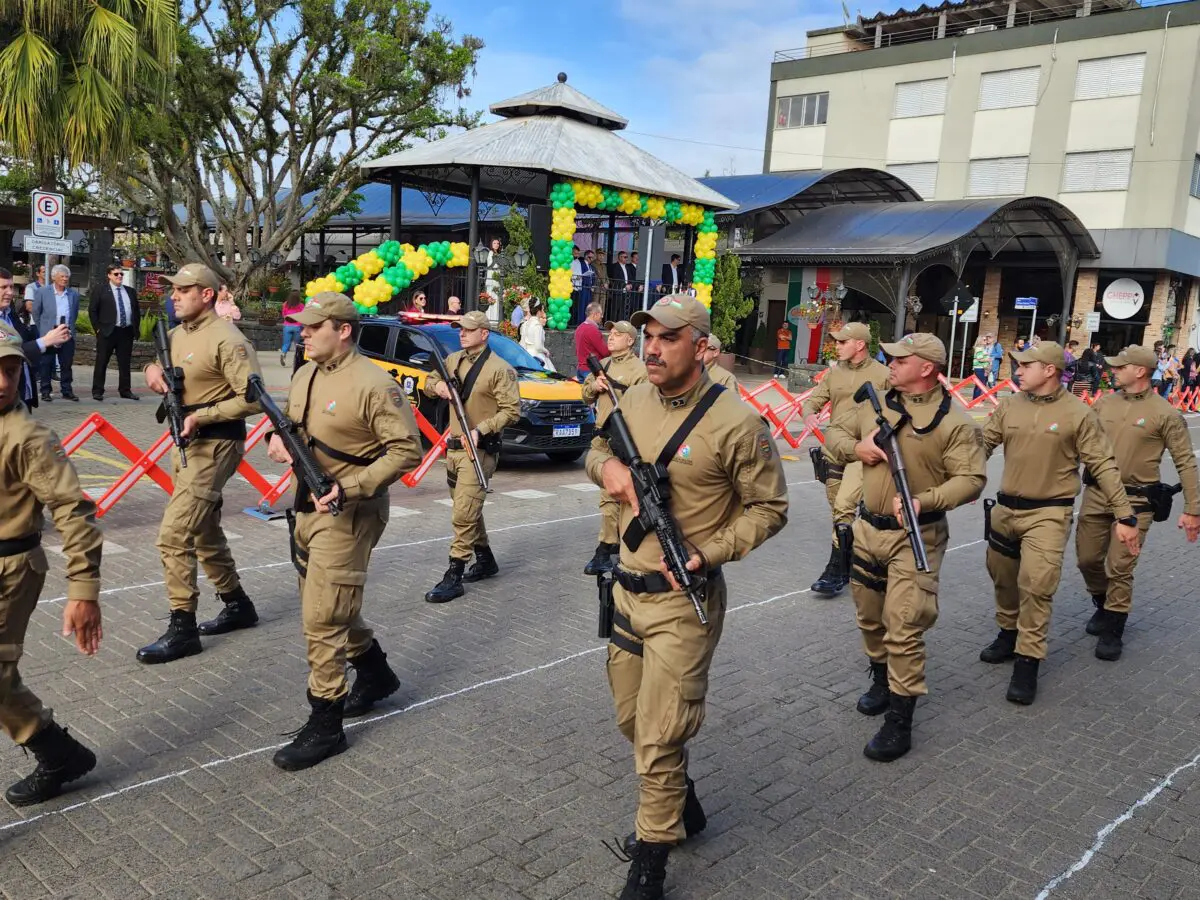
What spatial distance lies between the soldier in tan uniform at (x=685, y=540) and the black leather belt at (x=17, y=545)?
2089mm

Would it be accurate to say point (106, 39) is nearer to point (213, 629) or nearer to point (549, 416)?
point (549, 416)

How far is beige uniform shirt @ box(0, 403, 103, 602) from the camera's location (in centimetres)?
338

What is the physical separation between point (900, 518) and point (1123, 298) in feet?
115

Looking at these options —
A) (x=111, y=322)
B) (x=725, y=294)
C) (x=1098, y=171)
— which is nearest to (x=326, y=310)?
(x=111, y=322)

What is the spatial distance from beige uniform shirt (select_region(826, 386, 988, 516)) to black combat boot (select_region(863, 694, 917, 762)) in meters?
0.93

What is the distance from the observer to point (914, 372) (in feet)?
16.3

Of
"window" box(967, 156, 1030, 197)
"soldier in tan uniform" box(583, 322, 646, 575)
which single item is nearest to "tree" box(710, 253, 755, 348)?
"window" box(967, 156, 1030, 197)

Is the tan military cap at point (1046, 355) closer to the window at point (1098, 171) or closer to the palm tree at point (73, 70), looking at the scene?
the palm tree at point (73, 70)

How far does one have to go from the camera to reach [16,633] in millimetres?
3543

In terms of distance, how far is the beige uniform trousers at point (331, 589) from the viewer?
4.28 metres

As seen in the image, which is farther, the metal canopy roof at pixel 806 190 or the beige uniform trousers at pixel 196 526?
the metal canopy roof at pixel 806 190

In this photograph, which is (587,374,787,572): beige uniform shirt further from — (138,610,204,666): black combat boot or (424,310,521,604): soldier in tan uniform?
(424,310,521,604): soldier in tan uniform

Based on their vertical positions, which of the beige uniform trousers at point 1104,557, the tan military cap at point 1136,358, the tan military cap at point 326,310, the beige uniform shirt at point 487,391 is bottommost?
the beige uniform trousers at point 1104,557

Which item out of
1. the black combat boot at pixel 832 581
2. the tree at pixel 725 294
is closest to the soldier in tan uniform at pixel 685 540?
the black combat boot at pixel 832 581
